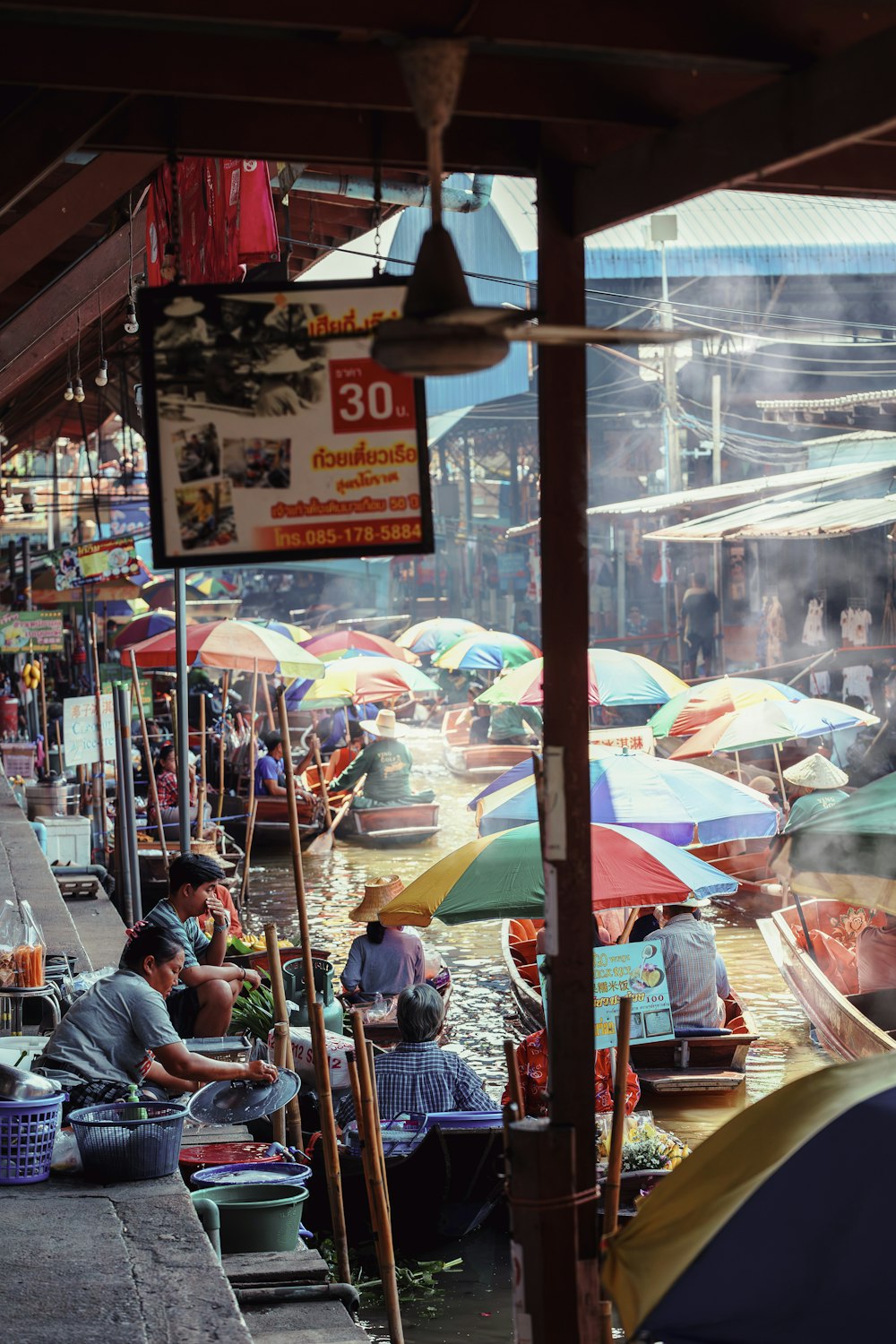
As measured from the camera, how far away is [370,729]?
24.7m

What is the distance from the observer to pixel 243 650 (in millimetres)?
16172

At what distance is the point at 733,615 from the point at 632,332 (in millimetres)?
22713

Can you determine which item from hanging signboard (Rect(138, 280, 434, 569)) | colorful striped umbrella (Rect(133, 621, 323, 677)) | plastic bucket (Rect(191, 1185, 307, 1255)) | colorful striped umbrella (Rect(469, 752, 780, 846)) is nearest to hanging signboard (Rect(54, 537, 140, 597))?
colorful striped umbrella (Rect(133, 621, 323, 677))

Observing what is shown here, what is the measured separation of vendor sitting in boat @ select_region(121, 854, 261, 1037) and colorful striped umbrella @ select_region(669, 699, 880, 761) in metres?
7.09

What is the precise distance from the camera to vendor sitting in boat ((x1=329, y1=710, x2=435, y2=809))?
20.5m

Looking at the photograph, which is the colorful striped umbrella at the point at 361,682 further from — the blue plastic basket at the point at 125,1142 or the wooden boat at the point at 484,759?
the blue plastic basket at the point at 125,1142

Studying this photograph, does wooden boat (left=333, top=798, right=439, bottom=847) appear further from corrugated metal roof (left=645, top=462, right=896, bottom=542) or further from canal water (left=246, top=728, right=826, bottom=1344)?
corrugated metal roof (left=645, top=462, right=896, bottom=542)

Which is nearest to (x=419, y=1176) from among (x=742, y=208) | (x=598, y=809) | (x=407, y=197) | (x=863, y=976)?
(x=598, y=809)

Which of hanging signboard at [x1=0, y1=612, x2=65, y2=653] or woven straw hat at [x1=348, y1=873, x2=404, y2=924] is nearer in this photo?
woven straw hat at [x1=348, y1=873, x2=404, y2=924]

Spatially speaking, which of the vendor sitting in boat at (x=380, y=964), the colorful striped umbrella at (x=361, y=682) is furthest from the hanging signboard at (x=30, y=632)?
the vendor sitting in boat at (x=380, y=964)

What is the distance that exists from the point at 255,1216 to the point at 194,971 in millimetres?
2536

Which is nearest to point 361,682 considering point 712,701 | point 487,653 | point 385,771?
point 385,771

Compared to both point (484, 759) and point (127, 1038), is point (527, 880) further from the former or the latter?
point (484, 759)

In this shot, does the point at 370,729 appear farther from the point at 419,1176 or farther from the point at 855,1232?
the point at 855,1232
